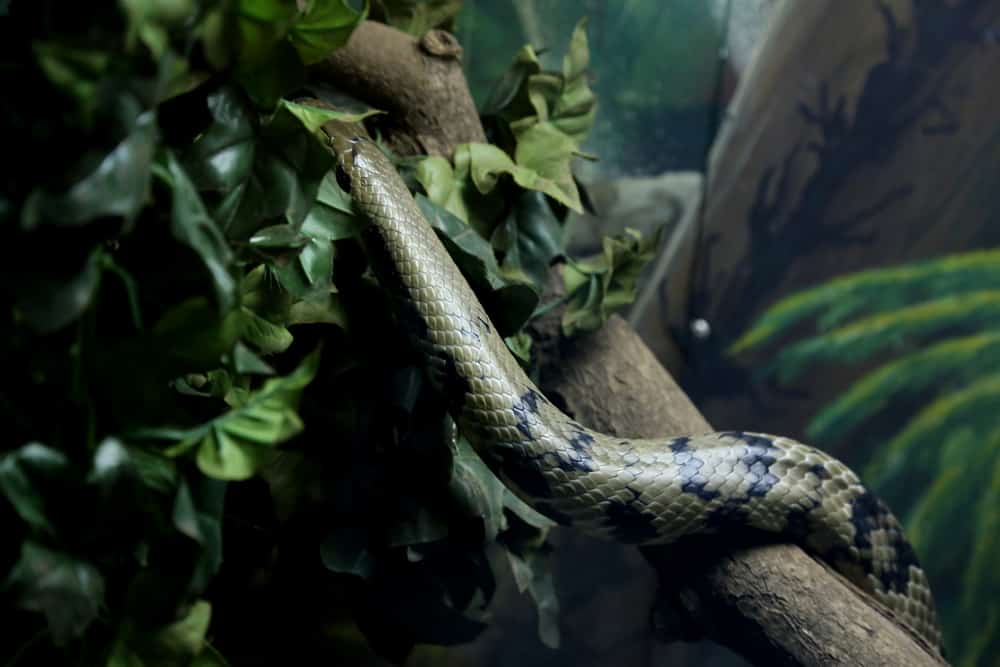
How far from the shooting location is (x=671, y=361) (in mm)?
2689

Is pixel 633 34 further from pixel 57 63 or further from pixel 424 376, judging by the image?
pixel 57 63

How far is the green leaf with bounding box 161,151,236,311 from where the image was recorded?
0.93 metres

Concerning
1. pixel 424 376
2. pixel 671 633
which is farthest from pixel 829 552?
pixel 424 376

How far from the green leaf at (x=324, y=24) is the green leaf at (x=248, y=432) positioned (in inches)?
18.5

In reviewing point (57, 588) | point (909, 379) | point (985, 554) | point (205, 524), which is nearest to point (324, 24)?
point (205, 524)

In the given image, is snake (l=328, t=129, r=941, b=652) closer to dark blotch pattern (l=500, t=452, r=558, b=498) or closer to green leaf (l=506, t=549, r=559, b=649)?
dark blotch pattern (l=500, t=452, r=558, b=498)

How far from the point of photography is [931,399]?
266 centimetres

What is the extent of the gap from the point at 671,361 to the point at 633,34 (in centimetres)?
95

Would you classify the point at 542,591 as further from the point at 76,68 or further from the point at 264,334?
the point at 76,68

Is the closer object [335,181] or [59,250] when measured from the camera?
[59,250]

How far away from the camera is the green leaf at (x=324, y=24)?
1176 millimetres

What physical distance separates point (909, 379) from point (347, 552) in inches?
73.3

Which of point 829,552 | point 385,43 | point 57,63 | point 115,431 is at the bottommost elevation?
point 829,552

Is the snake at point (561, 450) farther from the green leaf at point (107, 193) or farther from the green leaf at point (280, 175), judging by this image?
the green leaf at point (107, 193)
